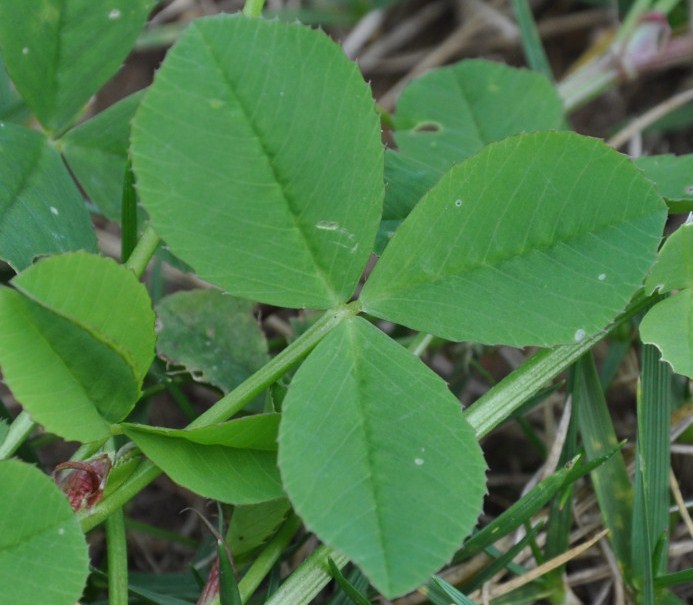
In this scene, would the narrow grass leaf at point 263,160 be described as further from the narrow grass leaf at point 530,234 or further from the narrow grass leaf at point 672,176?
the narrow grass leaf at point 672,176

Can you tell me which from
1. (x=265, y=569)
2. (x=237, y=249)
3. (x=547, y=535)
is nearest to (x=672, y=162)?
(x=547, y=535)

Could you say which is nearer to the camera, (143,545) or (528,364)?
(528,364)

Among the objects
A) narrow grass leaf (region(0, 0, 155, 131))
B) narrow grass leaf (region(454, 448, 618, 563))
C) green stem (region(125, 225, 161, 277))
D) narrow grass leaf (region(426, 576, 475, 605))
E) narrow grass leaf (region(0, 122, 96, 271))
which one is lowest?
narrow grass leaf (region(426, 576, 475, 605))

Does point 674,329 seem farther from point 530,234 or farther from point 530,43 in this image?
point 530,43

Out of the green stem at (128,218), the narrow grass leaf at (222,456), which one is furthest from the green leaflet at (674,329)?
the green stem at (128,218)

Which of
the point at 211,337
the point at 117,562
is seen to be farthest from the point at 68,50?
the point at 117,562

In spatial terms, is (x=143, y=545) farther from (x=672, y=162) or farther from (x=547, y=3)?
(x=547, y=3)

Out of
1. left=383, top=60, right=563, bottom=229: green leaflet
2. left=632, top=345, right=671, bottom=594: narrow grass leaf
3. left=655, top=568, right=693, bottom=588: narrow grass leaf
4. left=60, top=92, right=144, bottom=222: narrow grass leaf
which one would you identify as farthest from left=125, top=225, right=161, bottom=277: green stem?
left=655, top=568, right=693, bottom=588: narrow grass leaf

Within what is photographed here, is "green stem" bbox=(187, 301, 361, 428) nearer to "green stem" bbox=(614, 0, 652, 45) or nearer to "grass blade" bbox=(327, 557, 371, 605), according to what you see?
"grass blade" bbox=(327, 557, 371, 605)
